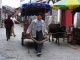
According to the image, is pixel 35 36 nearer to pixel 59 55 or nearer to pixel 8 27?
pixel 59 55

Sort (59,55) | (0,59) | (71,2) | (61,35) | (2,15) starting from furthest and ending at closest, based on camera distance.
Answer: (2,15) → (61,35) → (71,2) → (59,55) → (0,59)

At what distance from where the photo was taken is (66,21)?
28.8m

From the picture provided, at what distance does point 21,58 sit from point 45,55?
1403 mm

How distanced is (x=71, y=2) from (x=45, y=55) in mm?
5021

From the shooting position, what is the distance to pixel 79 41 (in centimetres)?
1791

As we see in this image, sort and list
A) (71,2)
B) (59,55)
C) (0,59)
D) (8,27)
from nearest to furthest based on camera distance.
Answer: (0,59)
(59,55)
(71,2)
(8,27)

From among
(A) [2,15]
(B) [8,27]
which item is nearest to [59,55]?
(B) [8,27]

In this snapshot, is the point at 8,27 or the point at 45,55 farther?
the point at 8,27

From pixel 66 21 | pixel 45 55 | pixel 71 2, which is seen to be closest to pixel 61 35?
pixel 71 2

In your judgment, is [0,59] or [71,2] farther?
[71,2]

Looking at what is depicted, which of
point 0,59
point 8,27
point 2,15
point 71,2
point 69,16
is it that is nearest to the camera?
point 0,59

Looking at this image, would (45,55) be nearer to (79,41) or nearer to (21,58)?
(21,58)

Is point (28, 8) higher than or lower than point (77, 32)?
higher

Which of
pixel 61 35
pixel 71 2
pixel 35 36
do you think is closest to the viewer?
Answer: pixel 35 36
